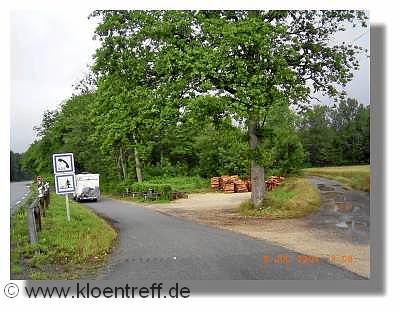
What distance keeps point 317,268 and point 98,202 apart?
318 centimetres

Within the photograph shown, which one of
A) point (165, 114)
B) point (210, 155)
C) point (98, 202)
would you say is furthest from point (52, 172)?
point (210, 155)

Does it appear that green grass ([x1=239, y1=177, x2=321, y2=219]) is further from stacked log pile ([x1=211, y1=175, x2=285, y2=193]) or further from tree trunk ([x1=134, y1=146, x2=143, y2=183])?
Result: tree trunk ([x1=134, y1=146, x2=143, y2=183])

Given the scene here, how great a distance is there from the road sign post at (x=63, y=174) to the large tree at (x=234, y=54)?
60.7 inches

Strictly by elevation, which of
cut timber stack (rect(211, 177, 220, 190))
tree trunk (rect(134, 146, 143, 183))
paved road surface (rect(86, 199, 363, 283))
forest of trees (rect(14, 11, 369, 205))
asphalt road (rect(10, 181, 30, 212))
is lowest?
paved road surface (rect(86, 199, 363, 283))

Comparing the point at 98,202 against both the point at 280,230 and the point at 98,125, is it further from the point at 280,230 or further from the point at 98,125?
the point at 280,230

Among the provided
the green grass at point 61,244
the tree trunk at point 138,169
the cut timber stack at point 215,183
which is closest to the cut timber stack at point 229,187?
the cut timber stack at point 215,183

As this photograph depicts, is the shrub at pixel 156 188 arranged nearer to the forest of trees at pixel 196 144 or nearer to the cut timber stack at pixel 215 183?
the forest of trees at pixel 196 144

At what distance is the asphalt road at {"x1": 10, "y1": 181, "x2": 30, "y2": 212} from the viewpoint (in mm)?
6520

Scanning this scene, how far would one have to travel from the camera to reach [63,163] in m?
6.99

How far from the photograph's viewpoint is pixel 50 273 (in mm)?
6207

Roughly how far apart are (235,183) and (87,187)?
123 inches

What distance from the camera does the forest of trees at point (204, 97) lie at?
23.8 feet

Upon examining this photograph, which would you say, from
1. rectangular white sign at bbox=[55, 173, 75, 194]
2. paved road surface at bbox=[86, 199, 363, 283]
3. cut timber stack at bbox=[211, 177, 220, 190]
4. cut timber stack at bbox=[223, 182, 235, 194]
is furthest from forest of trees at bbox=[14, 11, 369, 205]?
paved road surface at bbox=[86, 199, 363, 283]

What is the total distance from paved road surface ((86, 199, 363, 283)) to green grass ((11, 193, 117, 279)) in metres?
0.20
